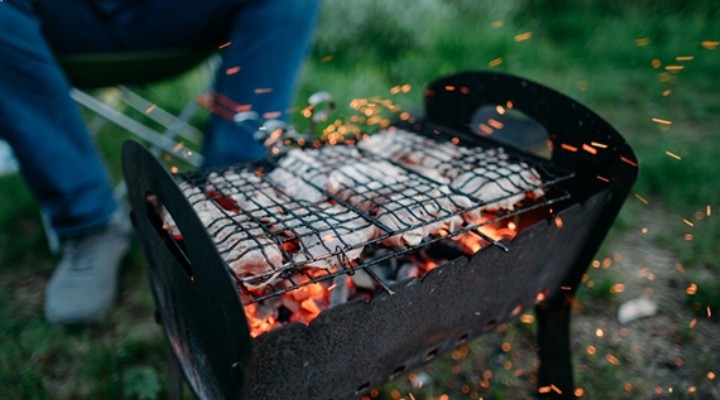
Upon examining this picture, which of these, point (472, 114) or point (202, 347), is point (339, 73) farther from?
point (202, 347)

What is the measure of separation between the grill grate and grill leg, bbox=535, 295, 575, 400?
37cm

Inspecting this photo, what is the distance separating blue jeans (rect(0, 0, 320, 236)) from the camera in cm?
173

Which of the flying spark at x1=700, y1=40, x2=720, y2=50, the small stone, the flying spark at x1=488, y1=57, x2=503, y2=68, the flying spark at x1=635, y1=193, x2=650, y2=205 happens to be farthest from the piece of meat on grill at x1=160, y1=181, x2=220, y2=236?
Result: the flying spark at x1=700, y1=40, x2=720, y2=50

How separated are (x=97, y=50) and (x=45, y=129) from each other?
0.60 metres

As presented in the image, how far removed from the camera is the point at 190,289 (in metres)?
1.00

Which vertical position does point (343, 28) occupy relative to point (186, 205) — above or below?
below

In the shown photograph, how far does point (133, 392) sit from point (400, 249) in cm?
114

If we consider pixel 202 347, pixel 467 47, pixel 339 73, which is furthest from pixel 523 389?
pixel 467 47

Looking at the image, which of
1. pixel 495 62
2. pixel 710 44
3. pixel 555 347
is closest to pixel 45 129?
pixel 555 347

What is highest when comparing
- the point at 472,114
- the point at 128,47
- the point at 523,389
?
the point at 128,47

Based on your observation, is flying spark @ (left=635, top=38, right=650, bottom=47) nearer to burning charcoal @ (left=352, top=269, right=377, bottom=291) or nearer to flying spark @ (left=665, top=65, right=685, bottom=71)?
flying spark @ (left=665, top=65, right=685, bottom=71)

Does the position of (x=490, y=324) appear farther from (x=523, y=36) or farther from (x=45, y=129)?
(x=523, y=36)

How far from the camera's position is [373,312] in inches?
40.7

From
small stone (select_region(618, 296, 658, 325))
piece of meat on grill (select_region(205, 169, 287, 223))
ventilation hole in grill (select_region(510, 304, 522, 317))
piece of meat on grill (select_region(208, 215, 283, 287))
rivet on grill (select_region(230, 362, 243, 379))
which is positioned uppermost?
piece of meat on grill (select_region(208, 215, 283, 287))
